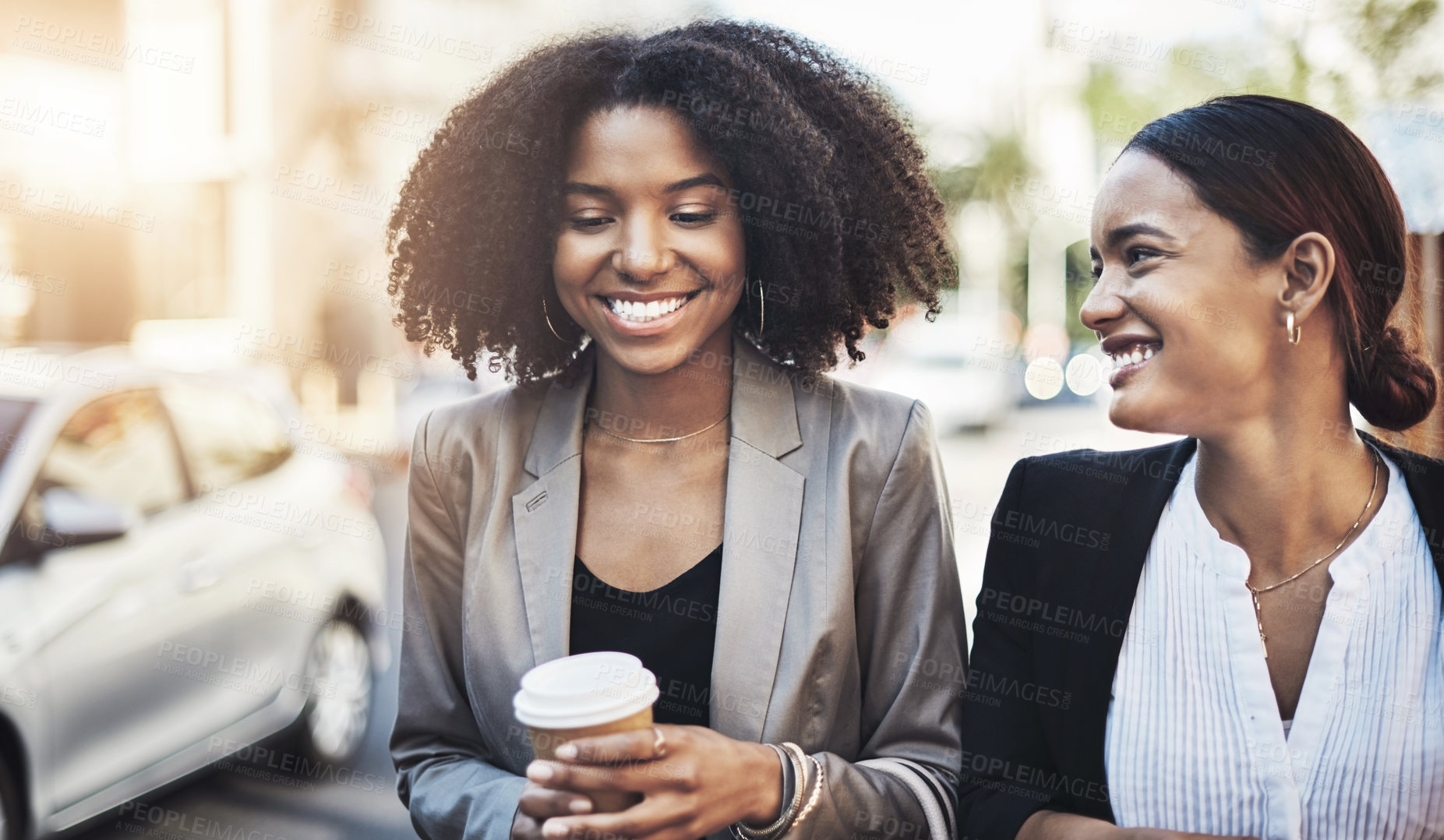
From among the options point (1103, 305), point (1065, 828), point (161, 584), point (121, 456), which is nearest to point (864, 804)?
point (1065, 828)

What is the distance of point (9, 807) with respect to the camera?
12.4 ft

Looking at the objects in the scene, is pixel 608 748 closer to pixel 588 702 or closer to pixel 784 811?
pixel 588 702

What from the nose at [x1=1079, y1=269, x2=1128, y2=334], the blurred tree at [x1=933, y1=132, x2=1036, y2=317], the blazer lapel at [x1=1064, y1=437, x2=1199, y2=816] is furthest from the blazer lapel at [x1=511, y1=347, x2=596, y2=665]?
the blurred tree at [x1=933, y1=132, x2=1036, y2=317]

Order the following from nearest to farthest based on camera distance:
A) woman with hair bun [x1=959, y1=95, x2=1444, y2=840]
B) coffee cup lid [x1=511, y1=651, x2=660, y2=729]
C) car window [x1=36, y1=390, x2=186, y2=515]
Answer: coffee cup lid [x1=511, y1=651, x2=660, y2=729]
woman with hair bun [x1=959, y1=95, x2=1444, y2=840]
car window [x1=36, y1=390, x2=186, y2=515]

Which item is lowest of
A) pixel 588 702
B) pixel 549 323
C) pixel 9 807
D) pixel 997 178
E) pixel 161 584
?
pixel 9 807

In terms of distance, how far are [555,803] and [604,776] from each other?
100mm

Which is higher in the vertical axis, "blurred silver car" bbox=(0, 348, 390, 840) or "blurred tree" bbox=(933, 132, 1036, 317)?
"blurred tree" bbox=(933, 132, 1036, 317)

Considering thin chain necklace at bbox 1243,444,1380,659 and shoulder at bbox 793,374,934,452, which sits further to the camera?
shoulder at bbox 793,374,934,452

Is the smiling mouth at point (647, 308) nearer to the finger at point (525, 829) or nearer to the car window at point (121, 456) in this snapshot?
the finger at point (525, 829)

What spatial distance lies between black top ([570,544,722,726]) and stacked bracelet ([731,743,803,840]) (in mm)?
215

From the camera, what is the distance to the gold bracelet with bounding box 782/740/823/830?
1.91m

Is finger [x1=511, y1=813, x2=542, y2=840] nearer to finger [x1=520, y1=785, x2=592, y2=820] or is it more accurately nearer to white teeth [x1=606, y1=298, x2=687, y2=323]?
finger [x1=520, y1=785, x2=592, y2=820]

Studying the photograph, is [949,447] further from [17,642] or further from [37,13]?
[17,642]

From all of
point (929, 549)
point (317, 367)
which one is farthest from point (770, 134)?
point (317, 367)
